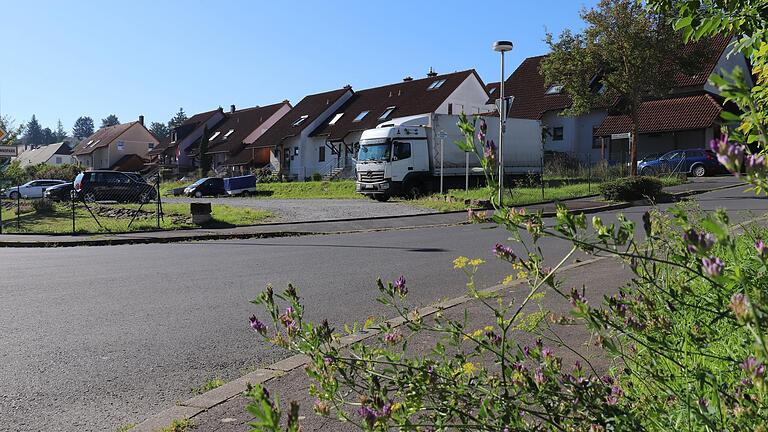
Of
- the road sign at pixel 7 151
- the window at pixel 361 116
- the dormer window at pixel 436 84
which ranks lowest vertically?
the road sign at pixel 7 151

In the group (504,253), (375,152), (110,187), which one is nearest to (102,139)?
(110,187)

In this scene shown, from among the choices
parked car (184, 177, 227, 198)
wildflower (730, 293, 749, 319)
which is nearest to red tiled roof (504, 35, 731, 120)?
parked car (184, 177, 227, 198)

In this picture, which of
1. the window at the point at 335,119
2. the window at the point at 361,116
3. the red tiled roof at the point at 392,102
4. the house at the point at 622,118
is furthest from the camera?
the window at the point at 335,119

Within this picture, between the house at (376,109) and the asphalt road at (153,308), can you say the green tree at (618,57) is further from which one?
the asphalt road at (153,308)

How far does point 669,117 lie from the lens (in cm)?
3897

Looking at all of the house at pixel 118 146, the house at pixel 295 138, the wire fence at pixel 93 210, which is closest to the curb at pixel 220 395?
the wire fence at pixel 93 210

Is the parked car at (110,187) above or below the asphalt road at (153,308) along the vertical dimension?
above

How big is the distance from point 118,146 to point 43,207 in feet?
227

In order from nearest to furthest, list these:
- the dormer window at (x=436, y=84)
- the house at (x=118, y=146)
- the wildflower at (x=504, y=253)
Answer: the wildflower at (x=504, y=253) < the dormer window at (x=436, y=84) < the house at (x=118, y=146)

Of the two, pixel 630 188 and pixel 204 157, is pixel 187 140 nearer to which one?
pixel 204 157

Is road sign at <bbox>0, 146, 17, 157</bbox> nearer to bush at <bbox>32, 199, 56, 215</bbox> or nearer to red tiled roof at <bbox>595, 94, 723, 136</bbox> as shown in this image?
bush at <bbox>32, 199, 56, 215</bbox>

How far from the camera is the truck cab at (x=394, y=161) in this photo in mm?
29688

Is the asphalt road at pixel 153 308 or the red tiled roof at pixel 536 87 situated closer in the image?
the asphalt road at pixel 153 308

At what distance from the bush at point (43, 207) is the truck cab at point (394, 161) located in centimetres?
1309
